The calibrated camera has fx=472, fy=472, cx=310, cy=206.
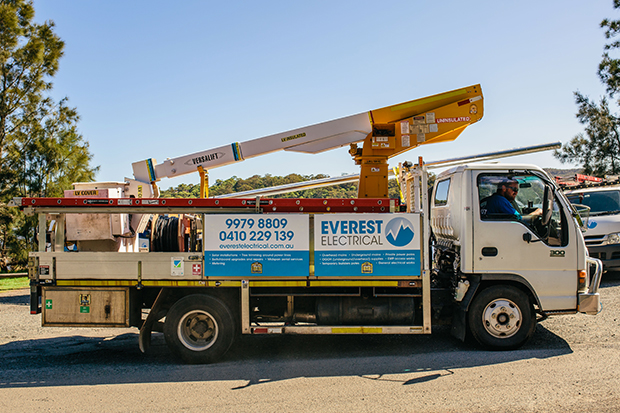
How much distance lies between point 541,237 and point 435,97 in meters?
2.62

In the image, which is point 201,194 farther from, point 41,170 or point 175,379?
point 41,170

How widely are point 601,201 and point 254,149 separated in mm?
9281

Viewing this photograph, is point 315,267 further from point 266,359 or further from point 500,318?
point 500,318

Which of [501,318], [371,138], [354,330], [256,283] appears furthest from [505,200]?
[256,283]

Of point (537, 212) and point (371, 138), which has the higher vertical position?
point (371, 138)

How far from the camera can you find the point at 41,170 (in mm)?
17641

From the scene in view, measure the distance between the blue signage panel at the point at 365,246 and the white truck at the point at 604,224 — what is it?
7084mm

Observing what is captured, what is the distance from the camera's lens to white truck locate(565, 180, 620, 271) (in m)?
11.1

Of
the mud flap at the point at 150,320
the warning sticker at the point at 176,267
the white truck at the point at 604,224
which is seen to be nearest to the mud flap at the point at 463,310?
the warning sticker at the point at 176,267

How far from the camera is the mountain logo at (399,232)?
609 cm

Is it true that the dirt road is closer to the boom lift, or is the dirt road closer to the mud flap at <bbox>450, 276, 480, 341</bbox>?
the mud flap at <bbox>450, 276, 480, 341</bbox>

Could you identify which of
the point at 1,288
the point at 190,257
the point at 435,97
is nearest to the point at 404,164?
the point at 435,97

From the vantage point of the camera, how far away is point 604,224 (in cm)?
1117

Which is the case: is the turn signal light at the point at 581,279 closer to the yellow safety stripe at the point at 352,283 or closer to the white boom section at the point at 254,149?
the yellow safety stripe at the point at 352,283
